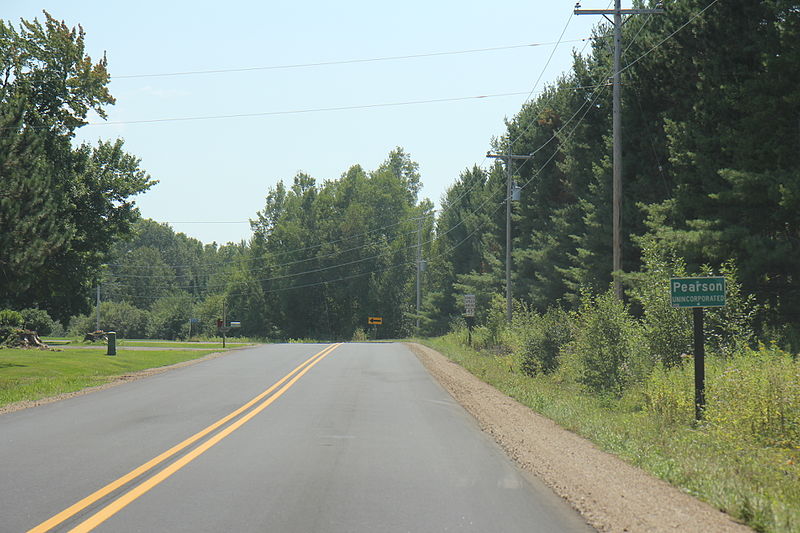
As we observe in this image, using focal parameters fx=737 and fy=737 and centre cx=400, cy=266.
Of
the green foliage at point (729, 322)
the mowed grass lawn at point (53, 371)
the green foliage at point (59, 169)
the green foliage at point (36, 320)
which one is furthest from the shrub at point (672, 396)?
the green foliage at point (36, 320)

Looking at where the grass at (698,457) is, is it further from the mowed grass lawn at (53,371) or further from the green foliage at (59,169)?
the green foliage at (59,169)

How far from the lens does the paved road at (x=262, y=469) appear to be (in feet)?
22.2

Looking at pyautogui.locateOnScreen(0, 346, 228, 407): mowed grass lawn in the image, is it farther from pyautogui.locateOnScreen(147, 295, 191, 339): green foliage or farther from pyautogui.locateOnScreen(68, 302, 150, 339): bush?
pyautogui.locateOnScreen(68, 302, 150, 339): bush

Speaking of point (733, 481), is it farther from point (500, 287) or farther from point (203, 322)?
point (203, 322)

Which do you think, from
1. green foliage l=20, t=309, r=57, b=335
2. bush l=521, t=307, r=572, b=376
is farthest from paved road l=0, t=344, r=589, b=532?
green foliage l=20, t=309, r=57, b=335

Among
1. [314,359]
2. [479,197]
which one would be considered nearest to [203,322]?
[479,197]

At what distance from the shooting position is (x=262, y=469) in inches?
360

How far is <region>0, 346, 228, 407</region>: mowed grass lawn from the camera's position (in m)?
19.6

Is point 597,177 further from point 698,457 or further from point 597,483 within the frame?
point 597,483

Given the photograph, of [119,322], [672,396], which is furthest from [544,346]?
[119,322]

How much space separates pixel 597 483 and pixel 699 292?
5496mm

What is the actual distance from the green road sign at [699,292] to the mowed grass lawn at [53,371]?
47.2 ft

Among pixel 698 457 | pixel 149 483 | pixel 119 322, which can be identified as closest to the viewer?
pixel 149 483

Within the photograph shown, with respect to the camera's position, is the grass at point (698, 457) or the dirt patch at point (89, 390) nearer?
the grass at point (698, 457)
